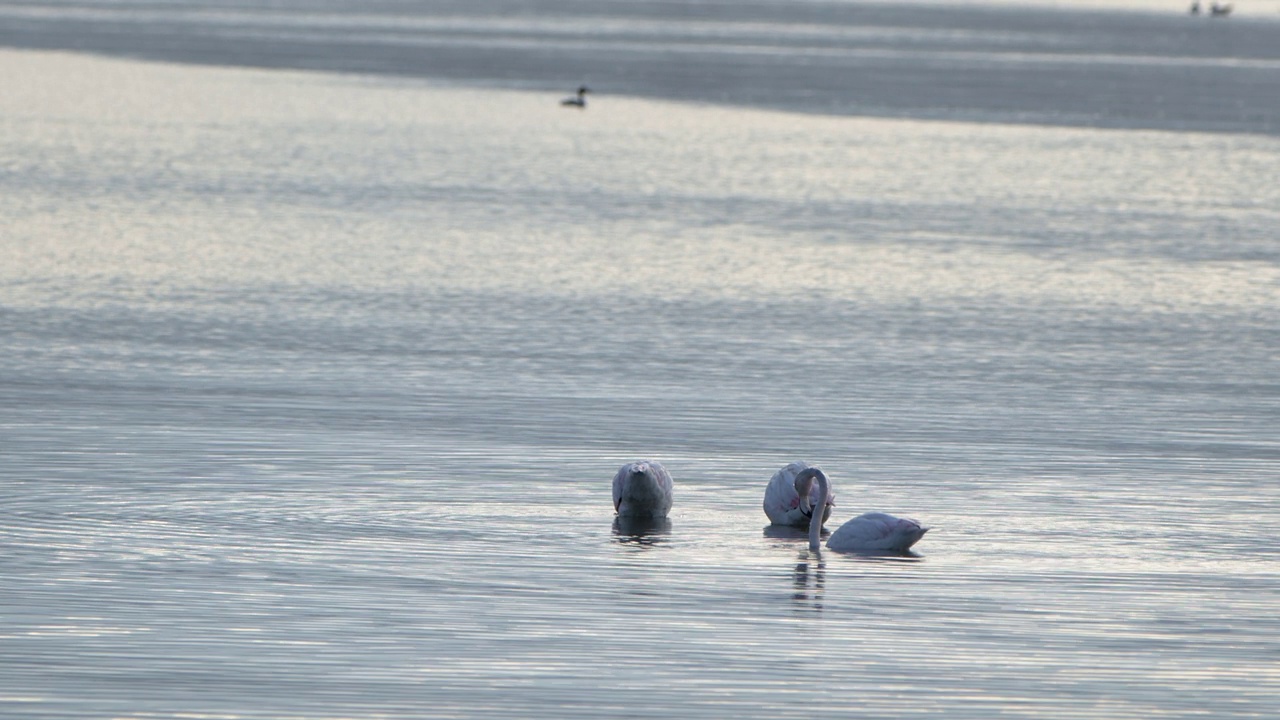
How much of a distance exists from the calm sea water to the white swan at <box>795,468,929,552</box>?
177 millimetres

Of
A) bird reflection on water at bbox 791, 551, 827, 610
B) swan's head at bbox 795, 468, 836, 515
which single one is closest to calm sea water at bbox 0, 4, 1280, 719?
bird reflection on water at bbox 791, 551, 827, 610

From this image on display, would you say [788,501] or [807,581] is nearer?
[807,581]

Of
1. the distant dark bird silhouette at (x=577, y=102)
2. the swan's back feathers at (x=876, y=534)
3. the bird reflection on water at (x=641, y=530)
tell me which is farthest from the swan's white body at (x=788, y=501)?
the distant dark bird silhouette at (x=577, y=102)

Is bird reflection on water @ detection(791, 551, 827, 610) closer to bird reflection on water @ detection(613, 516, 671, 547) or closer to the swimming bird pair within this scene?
the swimming bird pair

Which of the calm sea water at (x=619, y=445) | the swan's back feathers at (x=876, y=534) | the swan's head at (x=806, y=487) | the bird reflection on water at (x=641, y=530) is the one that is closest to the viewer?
the calm sea water at (x=619, y=445)

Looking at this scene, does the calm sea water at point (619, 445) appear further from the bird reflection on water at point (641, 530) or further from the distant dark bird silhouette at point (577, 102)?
the distant dark bird silhouette at point (577, 102)

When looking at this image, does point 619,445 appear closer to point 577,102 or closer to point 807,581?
point 807,581

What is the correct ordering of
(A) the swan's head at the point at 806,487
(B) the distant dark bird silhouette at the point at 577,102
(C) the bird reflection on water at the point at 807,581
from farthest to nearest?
(B) the distant dark bird silhouette at the point at 577,102, (A) the swan's head at the point at 806,487, (C) the bird reflection on water at the point at 807,581

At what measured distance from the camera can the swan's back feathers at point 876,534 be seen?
43.0ft

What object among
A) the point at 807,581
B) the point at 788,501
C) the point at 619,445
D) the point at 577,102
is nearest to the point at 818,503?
the point at 788,501

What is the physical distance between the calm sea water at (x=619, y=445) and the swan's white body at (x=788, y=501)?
0.24 m

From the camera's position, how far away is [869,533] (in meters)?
13.3

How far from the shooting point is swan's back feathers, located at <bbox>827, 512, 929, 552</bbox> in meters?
13.1

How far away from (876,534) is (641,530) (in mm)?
1447
